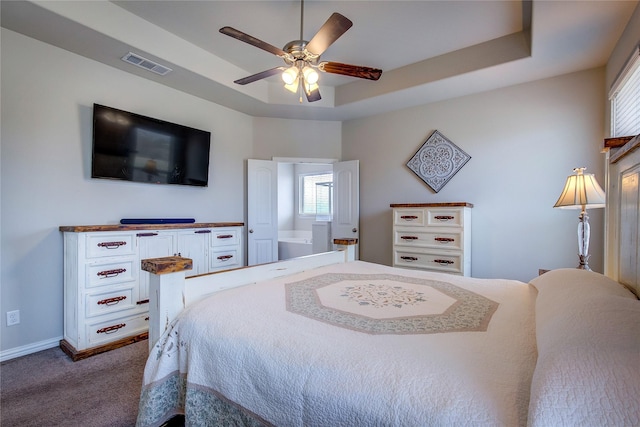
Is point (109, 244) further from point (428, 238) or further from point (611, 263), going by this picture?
point (611, 263)

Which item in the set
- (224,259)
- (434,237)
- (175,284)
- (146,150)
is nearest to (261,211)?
(224,259)

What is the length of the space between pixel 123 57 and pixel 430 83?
3.02 meters

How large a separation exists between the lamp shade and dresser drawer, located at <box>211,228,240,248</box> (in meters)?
3.08

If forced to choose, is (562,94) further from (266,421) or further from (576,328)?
(266,421)

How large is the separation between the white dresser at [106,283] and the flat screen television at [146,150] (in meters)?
0.69

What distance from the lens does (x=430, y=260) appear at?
3.16 m

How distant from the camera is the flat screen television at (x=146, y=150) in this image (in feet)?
8.94

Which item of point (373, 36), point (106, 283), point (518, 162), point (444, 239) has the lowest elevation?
point (106, 283)

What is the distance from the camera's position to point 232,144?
4.09m

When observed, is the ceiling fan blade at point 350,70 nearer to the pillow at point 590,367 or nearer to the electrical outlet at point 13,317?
the pillow at point 590,367

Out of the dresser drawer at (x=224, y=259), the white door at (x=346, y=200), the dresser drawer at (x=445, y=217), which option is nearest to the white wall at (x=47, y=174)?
the dresser drawer at (x=224, y=259)

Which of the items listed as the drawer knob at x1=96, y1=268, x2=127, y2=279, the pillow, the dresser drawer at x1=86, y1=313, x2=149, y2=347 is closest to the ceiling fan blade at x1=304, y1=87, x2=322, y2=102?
the drawer knob at x1=96, y1=268, x2=127, y2=279

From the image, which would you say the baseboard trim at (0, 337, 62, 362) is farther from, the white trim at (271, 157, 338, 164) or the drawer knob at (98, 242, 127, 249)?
the white trim at (271, 157, 338, 164)

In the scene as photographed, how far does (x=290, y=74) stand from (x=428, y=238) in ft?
7.03
